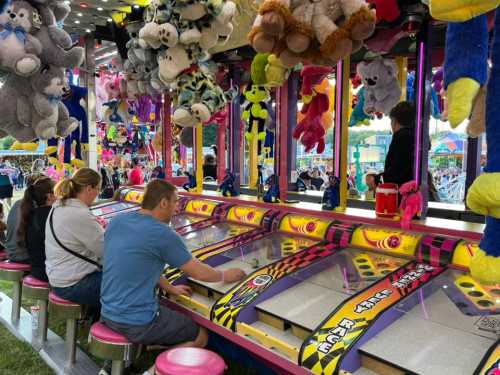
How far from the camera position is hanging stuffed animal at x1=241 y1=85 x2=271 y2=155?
3.78 m

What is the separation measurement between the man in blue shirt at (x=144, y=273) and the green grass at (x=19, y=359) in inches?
41.3

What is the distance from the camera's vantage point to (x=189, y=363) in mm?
1791

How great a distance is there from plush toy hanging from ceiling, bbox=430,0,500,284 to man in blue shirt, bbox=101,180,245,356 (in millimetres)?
1419

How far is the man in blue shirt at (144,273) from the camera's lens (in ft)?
7.14

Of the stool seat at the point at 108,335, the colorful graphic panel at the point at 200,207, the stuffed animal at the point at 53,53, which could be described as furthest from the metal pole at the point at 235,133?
the stool seat at the point at 108,335

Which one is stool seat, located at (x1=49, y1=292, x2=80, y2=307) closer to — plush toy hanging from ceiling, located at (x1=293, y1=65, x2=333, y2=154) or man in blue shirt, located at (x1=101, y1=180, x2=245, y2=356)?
man in blue shirt, located at (x1=101, y1=180, x2=245, y2=356)

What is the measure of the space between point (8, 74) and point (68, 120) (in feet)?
1.76

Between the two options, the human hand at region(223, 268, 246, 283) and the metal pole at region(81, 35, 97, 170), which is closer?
the human hand at region(223, 268, 246, 283)

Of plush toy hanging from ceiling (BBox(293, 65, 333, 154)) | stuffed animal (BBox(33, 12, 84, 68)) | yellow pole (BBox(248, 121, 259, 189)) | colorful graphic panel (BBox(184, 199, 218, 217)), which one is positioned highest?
stuffed animal (BBox(33, 12, 84, 68))

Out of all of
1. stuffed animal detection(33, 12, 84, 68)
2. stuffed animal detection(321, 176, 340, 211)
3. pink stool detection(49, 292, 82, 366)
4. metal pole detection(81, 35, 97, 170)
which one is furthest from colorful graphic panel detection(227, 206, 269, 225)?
metal pole detection(81, 35, 97, 170)

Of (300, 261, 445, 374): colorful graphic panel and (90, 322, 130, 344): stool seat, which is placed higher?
(300, 261, 445, 374): colorful graphic panel

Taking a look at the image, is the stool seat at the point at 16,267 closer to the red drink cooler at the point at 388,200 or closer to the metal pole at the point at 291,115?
the metal pole at the point at 291,115

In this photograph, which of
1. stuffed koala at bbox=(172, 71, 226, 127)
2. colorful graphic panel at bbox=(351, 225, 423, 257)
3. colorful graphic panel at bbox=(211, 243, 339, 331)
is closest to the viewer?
colorful graphic panel at bbox=(211, 243, 339, 331)

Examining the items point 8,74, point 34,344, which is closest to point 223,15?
point 8,74
